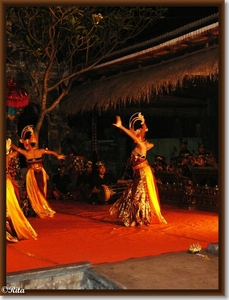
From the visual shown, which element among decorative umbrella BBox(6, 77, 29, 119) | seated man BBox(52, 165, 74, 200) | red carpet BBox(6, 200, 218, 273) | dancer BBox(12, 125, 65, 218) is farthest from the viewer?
seated man BBox(52, 165, 74, 200)

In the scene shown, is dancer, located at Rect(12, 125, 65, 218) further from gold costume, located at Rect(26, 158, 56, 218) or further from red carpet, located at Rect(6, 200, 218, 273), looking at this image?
red carpet, located at Rect(6, 200, 218, 273)

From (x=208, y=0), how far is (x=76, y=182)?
8.23 meters

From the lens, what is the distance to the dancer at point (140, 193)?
7.06m

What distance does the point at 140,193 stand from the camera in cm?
711

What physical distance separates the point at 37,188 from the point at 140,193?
2153 millimetres

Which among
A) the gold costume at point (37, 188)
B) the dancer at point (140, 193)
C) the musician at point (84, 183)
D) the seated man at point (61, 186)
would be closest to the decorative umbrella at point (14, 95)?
the gold costume at point (37, 188)

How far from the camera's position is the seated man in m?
11.1

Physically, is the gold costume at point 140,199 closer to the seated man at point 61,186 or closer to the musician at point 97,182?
the musician at point 97,182

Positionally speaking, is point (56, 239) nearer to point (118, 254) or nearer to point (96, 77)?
point (118, 254)

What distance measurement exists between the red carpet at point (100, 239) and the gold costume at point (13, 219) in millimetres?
146

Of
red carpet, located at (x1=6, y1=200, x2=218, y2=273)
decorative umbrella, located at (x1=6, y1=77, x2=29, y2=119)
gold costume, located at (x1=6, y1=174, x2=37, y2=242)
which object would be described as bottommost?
red carpet, located at (x1=6, y1=200, x2=218, y2=273)

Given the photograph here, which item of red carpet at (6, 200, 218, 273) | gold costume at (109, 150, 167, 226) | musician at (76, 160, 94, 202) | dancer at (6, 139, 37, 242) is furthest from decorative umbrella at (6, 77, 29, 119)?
dancer at (6, 139, 37, 242)

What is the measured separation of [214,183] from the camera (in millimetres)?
9086

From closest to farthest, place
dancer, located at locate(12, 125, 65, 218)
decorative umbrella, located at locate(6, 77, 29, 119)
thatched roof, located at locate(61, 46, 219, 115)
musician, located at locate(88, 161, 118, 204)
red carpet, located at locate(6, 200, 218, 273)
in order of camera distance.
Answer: red carpet, located at locate(6, 200, 218, 273)
thatched roof, located at locate(61, 46, 219, 115)
dancer, located at locate(12, 125, 65, 218)
decorative umbrella, located at locate(6, 77, 29, 119)
musician, located at locate(88, 161, 118, 204)
